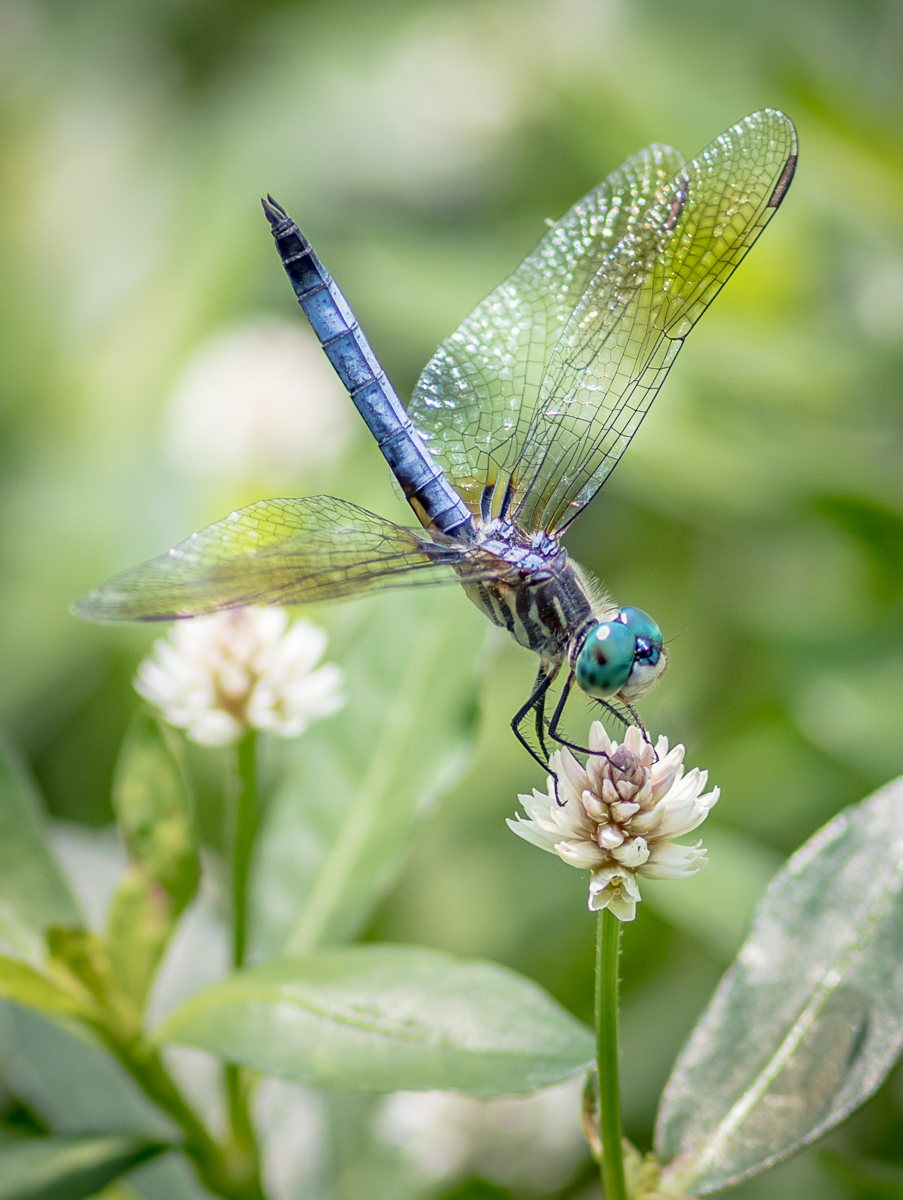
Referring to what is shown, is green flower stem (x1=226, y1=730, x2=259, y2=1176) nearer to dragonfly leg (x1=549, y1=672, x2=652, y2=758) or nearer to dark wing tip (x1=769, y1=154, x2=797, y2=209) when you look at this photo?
dragonfly leg (x1=549, y1=672, x2=652, y2=758)

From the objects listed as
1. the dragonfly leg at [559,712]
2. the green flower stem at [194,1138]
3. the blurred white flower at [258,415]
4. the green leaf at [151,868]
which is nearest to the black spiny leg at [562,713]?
the dragonfly leg at [559,712]

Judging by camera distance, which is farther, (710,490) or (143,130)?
(143,130)

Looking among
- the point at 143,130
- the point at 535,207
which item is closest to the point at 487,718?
the point at 535,207

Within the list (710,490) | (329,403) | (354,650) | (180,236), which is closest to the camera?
(354,650)

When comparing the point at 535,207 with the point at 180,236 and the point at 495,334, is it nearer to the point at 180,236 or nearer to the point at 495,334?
the point at 180,236

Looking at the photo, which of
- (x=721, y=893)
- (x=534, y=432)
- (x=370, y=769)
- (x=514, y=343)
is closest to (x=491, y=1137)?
(x=721, y=893)

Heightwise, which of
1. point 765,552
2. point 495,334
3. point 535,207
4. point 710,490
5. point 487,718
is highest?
point 535,207

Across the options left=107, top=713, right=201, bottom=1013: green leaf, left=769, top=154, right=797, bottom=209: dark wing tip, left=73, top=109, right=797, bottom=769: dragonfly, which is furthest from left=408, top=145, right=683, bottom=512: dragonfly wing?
left=107, top=713, right=201, bottom=1013: green leaf
